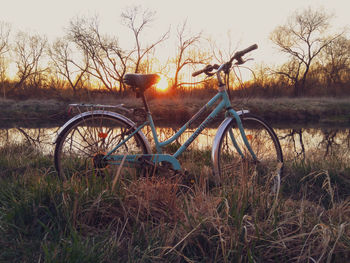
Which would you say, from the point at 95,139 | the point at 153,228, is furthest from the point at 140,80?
the point at 153,228

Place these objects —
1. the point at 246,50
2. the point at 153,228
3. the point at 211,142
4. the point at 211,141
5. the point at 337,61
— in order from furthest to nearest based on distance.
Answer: the point at 337,61
the point at 211,141
the point at 211,142
the point at 246,50
the point at 153,228

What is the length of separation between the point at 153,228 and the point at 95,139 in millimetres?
1221

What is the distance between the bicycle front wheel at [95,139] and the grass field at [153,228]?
539 mm

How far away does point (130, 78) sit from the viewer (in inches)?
91.0

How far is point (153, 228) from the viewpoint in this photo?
147 cm

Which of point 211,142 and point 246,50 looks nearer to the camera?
point 246,50

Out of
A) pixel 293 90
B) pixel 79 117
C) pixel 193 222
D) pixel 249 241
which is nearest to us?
pixel 249 241

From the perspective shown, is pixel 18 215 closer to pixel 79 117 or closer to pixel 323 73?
pixel 79 117

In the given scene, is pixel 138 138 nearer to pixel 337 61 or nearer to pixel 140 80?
pixel 140 80

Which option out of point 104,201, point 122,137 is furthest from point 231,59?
point 104,201

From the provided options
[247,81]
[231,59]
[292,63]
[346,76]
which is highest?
[292,63]

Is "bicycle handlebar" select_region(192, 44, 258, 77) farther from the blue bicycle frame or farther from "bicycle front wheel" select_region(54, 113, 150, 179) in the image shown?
"bicycle front wheel" select_region(54, 113, 150, 179)

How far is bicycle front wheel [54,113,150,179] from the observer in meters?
2.29

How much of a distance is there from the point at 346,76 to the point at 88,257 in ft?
108
